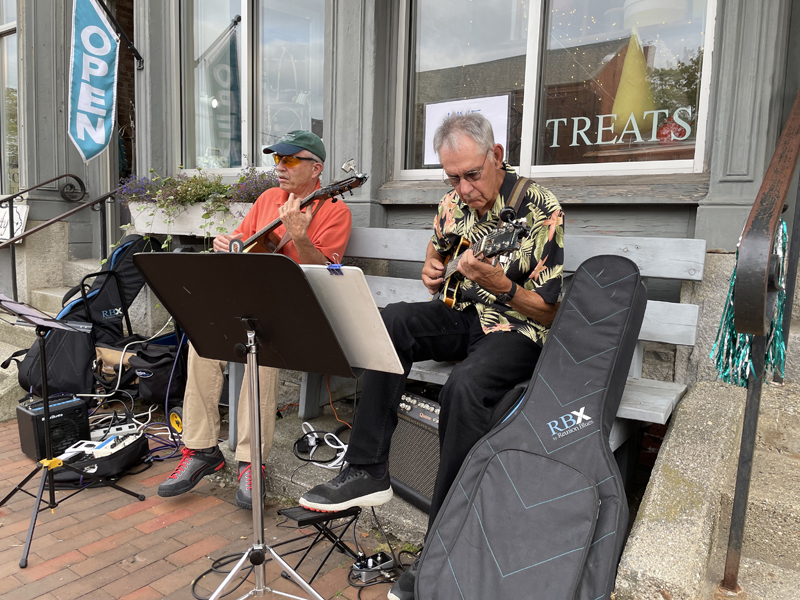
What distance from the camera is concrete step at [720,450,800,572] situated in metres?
1.82

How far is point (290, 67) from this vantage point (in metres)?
4.46

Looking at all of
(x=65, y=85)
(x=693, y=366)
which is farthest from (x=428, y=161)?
(x=65, y=85)

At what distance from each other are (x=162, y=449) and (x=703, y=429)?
273cm

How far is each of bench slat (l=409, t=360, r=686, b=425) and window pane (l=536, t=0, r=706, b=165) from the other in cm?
124

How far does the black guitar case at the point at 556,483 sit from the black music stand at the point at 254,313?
0.51 meters

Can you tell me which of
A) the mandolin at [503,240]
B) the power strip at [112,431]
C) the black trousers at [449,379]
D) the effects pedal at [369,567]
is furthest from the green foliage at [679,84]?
the power strip at [112,431]

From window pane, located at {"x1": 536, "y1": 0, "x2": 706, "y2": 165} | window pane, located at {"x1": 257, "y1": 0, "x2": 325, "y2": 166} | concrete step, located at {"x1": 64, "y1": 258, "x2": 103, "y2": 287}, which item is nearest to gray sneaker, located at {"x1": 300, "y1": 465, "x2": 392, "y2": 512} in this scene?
window pane, located at {"x1": 536, "y1": 0, "x2": 706, "y2": 165}

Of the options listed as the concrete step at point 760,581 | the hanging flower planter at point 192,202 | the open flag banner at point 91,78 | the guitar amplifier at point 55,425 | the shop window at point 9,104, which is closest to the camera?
the concrete step at point 760,581

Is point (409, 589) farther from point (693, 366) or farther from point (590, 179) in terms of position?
point (590, 179)

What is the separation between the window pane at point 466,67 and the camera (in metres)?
3.38

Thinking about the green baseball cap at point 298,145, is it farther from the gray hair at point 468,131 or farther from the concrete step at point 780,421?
the concrete step at point 780,421

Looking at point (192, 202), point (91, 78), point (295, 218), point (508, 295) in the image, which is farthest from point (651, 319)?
point (91, 78)

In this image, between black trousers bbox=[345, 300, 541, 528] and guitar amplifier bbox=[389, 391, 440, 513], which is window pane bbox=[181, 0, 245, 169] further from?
guitar amplifier bbox=[389, 391, 440, 513]

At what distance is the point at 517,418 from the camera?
184 cm
